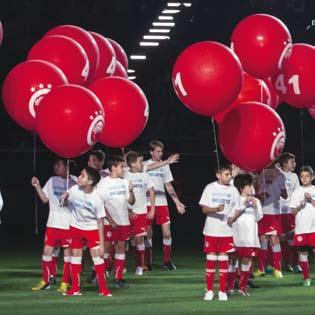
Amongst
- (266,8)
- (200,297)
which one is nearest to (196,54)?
(200,297)

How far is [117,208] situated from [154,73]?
15309 mm

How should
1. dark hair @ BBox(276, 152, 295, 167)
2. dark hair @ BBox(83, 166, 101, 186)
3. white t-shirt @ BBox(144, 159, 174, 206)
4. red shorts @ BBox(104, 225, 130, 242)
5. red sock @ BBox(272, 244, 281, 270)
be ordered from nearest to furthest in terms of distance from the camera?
dark hair @ BBox(83, 166, 101, 186)
red shorts @ BBox(104, 225, 130, 242)
red sock @ BBox(272, 244, 281, 270)
dark hair @ BBox(276, 152, 295, 167)
white t-shirt @ BBox(144, 159, 174, 206)

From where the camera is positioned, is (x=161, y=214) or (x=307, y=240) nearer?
(x=307, y=240)

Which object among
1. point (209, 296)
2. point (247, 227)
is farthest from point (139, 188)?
point (209, 296)

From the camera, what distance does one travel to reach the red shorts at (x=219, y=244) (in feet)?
48.1

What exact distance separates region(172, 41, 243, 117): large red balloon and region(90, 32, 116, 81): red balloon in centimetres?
232

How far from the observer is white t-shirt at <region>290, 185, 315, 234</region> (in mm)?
16625

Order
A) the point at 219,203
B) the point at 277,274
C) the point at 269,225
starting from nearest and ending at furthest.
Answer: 1. the point at 219,203
2. the point at 277,274
3. the point at 269,225

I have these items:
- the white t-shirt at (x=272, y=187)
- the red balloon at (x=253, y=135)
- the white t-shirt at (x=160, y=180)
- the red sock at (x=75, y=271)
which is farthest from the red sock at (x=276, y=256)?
the red sock at (x=75, y=271)

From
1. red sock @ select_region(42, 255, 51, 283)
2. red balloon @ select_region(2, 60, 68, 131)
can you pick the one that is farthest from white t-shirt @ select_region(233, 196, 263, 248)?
red balloon @ select_region(2, 60, 68, 131)

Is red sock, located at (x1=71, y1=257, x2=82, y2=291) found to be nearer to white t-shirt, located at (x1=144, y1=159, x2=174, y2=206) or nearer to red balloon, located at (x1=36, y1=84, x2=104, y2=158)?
red balloon, located at (x1=36, y1=84, x2=104, y2=158)

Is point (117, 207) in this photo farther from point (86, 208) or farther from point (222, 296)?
point (222, 296)

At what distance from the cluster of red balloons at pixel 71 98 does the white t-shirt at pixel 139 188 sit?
2073mm

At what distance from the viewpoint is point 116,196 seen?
16422mm
